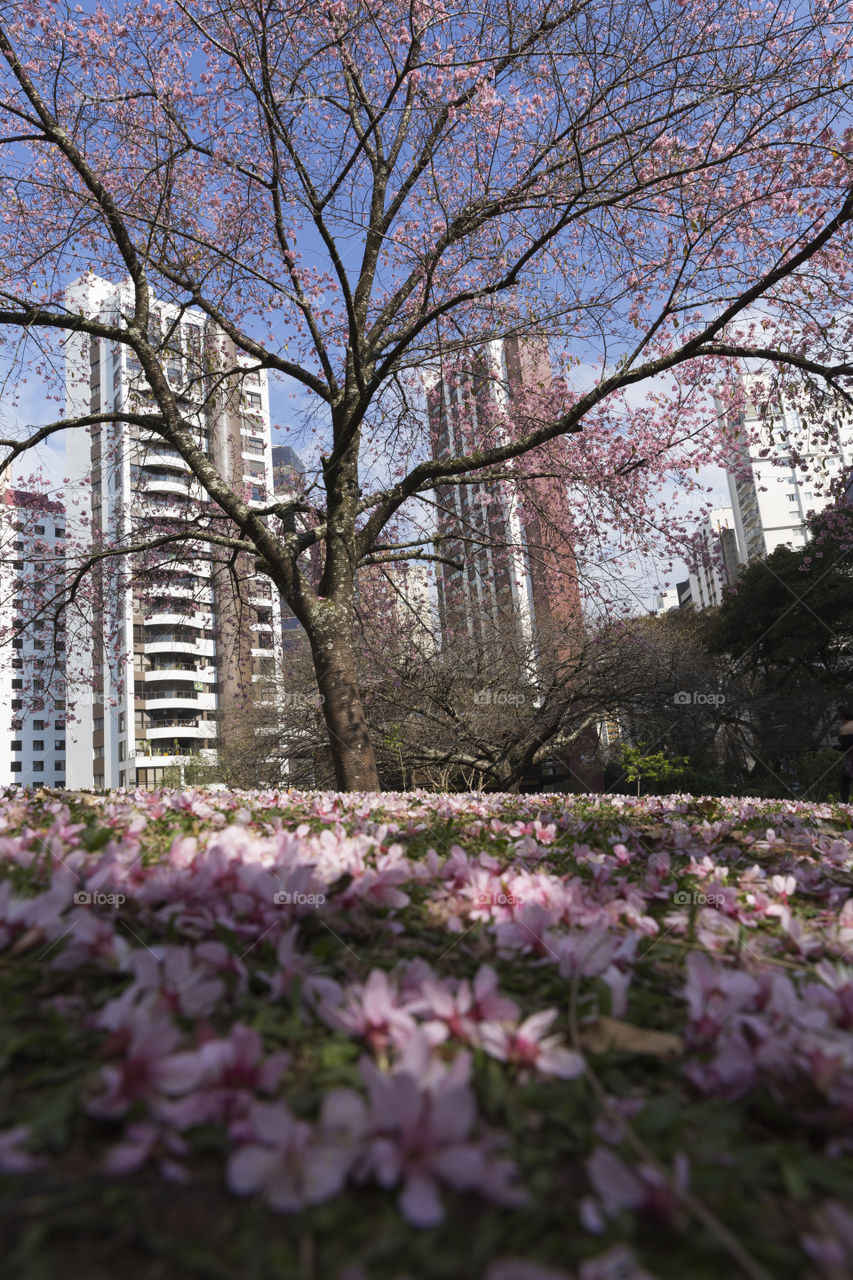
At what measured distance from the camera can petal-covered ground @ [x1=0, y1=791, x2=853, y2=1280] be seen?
0.75 meters

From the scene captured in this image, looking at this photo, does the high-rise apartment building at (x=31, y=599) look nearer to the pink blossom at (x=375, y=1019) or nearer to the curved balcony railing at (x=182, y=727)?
the pink blossom at (x=375, y=1019)

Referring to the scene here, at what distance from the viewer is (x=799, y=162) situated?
24.4ft

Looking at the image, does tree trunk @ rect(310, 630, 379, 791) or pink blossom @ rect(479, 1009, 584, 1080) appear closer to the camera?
pink blossom @ rect(479, 1009, 584, 1080)

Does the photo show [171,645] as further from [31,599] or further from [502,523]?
[502,523]

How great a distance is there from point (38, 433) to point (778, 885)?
35.0 ft

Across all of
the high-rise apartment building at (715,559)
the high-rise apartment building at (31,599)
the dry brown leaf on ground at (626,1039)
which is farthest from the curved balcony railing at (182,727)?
the dry brown leaf on ground at (626,1039)

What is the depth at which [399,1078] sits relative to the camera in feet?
2.77

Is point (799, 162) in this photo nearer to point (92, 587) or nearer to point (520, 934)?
point (520, 934)

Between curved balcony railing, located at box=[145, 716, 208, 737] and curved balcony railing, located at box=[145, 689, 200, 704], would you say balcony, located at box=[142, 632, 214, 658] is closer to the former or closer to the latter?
curved balcony railing, located at box=[145, 689, 200, 704]

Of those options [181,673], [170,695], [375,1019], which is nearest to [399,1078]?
[375,1019]

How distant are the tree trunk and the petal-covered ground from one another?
6.79 metres

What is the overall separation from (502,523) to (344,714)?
8308 millimetres

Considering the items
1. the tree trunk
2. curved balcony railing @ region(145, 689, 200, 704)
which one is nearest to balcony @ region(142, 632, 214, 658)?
curved balcony railing @ region(145, 689, 200, 704)

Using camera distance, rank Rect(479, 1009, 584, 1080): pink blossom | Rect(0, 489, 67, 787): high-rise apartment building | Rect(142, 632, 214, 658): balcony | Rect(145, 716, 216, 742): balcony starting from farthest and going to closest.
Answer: Rect(142, 632, 214, 658): balcony < Rect(145, 716, 216, 742): balcony < Rect(0, 489, 67, 787): high-rise apartment building < Rect(479, 1009, 584, 1080): pink blossom
